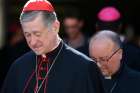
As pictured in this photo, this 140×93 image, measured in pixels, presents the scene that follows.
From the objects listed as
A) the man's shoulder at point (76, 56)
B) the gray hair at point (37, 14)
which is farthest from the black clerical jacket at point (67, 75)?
the gray hair at point (37, 14)

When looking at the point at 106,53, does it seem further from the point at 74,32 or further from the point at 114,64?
the point at 74,32

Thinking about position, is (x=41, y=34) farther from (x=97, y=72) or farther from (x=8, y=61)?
(x=8, y=61)

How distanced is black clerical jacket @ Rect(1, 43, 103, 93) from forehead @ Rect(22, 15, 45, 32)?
42 centimetres

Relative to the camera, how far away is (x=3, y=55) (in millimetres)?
10445

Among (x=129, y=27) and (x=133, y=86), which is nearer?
(x=133, y=86)

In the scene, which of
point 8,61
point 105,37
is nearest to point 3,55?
point 8,61

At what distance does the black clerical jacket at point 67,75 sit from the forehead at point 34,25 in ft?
1.37

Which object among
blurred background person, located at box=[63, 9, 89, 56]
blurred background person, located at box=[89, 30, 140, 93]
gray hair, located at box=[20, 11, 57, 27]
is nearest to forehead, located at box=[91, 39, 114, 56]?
blurred background person, located at box=[89, 30, 140, 93]

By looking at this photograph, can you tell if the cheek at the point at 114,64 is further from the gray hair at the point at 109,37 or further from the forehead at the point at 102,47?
the gray hair at the point at 109,37

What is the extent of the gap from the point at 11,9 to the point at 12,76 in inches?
277

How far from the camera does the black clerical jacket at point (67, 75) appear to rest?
21.6ft

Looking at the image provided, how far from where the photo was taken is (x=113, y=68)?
7324mm

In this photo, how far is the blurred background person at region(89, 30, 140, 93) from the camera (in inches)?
287

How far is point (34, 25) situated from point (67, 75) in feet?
→ 1.77
